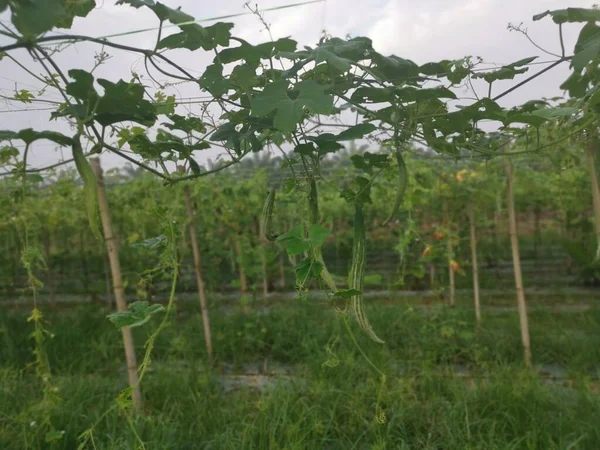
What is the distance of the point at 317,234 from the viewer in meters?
1.11

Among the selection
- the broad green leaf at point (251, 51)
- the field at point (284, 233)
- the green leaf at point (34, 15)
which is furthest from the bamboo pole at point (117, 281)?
the green leaf at point (34, 15)

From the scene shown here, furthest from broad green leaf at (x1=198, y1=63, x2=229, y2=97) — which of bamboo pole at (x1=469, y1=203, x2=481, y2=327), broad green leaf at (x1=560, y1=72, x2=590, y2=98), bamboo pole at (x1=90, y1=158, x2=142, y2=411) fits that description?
bamboo pole at (x1=469, y1=203, x2=481, y2=327)

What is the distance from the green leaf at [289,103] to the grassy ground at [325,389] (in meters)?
0.79

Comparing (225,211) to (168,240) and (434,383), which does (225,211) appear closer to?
(434,383)

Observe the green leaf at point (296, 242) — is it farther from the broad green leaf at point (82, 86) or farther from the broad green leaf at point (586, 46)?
the broad green leaf at point (586, 46)

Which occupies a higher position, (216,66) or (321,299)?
(216,66)

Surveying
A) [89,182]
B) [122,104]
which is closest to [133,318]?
[89,182]

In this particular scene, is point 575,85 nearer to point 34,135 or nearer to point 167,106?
point 167,106

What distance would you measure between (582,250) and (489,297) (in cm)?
104

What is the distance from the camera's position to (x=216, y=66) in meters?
1.03

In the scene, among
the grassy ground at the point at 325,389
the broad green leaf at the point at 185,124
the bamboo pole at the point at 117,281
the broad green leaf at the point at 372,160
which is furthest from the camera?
the bamboo pole at the point at 117,281

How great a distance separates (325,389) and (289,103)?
6.18 ft

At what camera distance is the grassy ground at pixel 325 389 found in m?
2.21

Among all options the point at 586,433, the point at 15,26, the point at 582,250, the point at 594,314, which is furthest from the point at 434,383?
the point at 582,250
